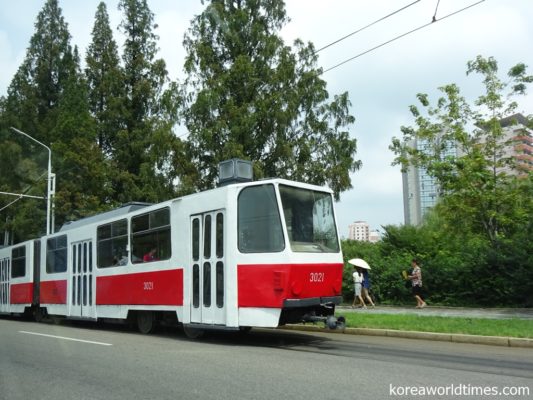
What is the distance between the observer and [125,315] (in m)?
13.9

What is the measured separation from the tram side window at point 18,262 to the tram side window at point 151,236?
872cm

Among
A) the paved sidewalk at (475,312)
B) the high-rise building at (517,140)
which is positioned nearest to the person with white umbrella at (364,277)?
the paved sidewalk at (475,312)

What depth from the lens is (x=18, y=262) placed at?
2089cm

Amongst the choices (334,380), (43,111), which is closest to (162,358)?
(334,380)

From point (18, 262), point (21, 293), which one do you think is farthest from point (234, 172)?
point (18, 262)

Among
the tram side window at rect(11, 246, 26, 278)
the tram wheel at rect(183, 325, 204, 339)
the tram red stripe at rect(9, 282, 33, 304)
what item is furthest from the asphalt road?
the tram side window at rect(11, 246, 26, 278)

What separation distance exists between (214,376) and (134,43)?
3850 cm

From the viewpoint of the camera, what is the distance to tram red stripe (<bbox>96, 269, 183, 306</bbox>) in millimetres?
11980

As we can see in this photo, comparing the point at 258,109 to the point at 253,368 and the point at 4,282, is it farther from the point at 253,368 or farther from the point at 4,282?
the point at 253,368

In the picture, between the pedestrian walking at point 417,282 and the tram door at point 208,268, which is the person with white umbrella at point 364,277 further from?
the tram door at point 208,268

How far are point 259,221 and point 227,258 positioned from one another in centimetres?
92

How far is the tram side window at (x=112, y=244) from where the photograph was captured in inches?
551

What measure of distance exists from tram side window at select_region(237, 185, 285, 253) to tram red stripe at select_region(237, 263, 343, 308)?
37 cm

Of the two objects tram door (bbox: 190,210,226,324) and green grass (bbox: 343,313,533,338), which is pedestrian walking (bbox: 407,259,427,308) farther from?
tram door (bbox: 190,210,226,324)
